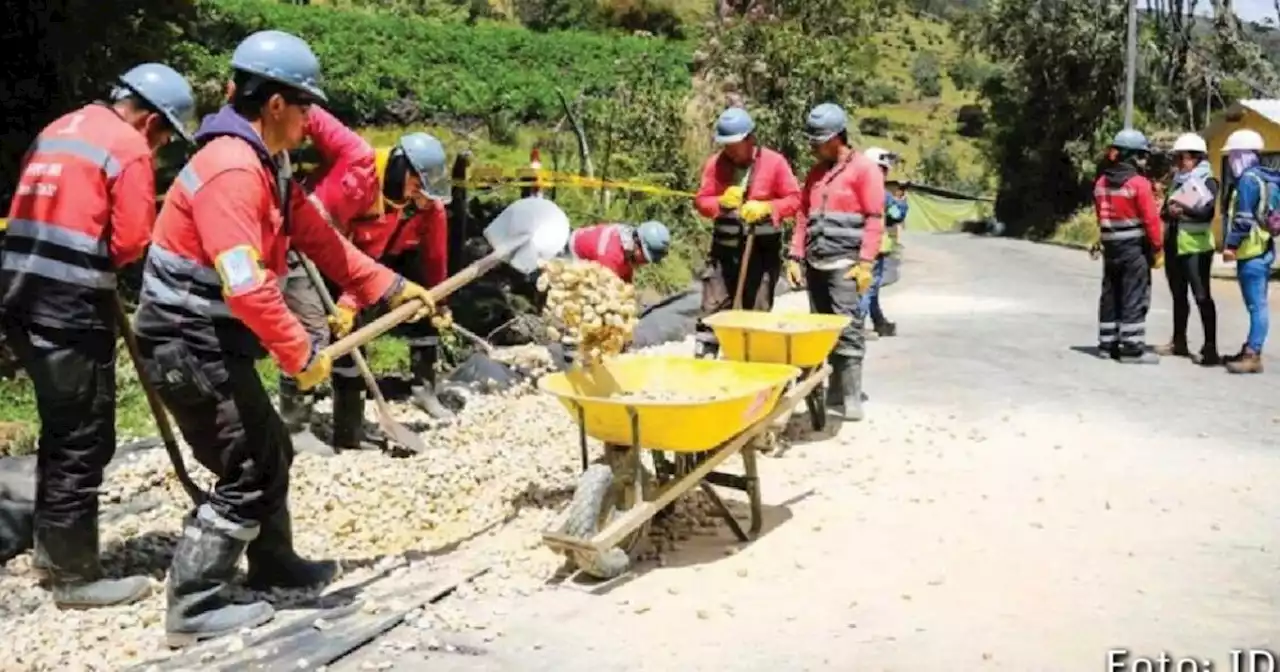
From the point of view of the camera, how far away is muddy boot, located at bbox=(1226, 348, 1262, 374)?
9.44 meters

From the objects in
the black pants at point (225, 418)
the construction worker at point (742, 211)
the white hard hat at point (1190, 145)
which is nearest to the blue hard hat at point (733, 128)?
the construction worker at point (742, 211)

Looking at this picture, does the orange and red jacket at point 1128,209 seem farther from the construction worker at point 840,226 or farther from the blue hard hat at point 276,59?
the blue hard hat at point 276,59

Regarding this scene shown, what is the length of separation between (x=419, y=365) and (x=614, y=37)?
31.5 meters

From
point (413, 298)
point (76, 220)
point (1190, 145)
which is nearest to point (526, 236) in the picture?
point (413, 298)

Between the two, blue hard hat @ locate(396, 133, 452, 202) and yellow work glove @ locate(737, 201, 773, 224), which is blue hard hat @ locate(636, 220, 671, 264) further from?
blue hard hat @ locate(396, 133, 452, 202)

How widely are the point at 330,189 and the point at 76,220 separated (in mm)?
1866

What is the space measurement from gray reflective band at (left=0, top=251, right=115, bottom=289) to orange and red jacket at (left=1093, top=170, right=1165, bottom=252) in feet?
24.4

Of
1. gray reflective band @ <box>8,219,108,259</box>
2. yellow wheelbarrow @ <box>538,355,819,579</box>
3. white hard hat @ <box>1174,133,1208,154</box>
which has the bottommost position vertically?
yellow wheelbarrow @ <box>538,355,819,579</box>

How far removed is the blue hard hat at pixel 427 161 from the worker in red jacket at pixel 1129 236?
Answer: 5.47 metres

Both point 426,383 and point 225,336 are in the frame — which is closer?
point 225,336

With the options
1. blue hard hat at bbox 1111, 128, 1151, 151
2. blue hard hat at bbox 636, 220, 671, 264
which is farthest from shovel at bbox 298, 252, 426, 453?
blue hard hat at bbox 1111, 128, 1151, 151

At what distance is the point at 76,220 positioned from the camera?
437cm

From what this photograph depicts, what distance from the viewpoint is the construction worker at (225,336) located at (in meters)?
3.99

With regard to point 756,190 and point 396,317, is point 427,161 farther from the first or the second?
point 396,317
